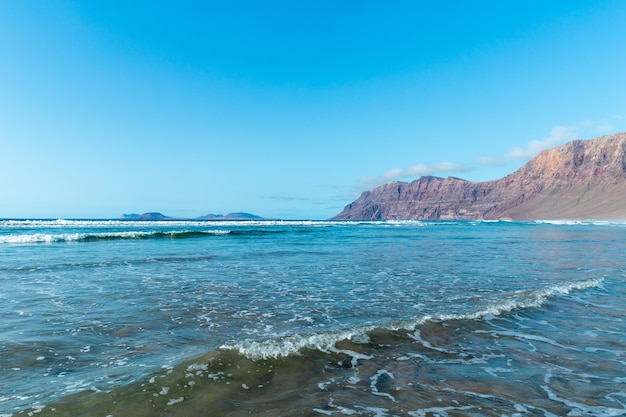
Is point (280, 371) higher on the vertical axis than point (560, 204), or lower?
lower

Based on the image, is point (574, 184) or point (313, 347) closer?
point (313, 347)

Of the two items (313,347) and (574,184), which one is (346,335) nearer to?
(313,347)

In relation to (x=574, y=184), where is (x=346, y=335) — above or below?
below

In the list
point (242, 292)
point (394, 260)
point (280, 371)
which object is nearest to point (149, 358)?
point (280, 371)

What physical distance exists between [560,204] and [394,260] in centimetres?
16442

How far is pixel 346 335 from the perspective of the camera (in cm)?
592

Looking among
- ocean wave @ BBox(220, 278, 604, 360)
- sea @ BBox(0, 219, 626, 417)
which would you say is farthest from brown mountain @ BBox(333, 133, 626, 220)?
sea @ BBox(0, 219, 626, 417)

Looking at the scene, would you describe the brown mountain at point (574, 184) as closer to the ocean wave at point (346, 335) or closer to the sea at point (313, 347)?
the ocean wave at point (346, 335)

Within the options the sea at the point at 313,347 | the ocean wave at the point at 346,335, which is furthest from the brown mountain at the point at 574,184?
the sea at the point at 313,347

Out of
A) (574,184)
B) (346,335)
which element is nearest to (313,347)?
(346,335)

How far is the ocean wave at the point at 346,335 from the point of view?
524 centimetres

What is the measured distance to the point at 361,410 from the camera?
376 cm

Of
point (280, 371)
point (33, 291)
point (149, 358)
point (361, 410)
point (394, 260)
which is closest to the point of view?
point (361, 410)

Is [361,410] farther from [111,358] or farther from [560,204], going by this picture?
[560,204]
